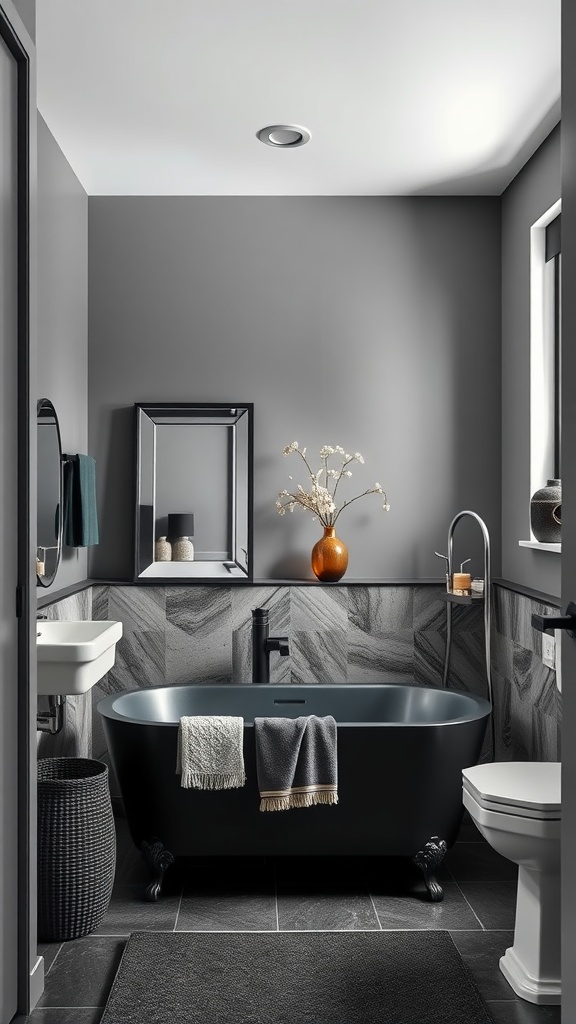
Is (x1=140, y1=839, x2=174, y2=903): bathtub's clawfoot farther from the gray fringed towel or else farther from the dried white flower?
the dried white flower

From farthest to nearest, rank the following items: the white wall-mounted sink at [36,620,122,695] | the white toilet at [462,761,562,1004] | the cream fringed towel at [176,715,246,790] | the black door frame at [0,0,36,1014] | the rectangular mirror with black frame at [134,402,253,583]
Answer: the rectangular mirror with black frame at [134,402,253,583] → the cream fringed towel at [176,715,246,790] → the white wall-mounted sink at [36,620,122,695] → the white toilet at [462,761,562,1004] → the black door frame at [0,0,36,1014]

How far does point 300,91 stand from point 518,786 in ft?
8.32

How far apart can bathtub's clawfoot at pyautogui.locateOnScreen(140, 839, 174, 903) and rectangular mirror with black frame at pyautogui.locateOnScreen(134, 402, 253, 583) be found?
1387 mm

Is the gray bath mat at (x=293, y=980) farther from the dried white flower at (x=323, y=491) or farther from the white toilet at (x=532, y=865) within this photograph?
the dried white flower at (x=323, y=491)

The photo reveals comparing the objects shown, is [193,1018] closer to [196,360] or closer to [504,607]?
[504,607]

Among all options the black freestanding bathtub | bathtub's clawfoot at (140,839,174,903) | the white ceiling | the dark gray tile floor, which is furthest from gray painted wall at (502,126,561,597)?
bathtub's clawfoot at (140,839,174,903)

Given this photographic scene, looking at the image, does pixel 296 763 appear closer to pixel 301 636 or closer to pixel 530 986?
pixel 530 986

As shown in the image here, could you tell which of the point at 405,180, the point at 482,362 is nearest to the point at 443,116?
the point at 405,180

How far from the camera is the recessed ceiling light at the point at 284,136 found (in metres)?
3.53

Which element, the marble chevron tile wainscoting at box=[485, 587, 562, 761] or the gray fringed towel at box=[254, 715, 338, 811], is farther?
the marble chevron tile wainscoting at box=[485, 587, 562, 761]

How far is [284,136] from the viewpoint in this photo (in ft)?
11.8

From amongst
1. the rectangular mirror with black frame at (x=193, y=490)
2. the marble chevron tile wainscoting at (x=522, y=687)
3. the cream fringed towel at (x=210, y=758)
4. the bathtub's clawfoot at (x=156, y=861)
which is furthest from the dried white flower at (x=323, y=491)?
the bathtub's clawfoot at (x=156, y=861)

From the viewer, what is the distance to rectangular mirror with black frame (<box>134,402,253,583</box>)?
13.7ft

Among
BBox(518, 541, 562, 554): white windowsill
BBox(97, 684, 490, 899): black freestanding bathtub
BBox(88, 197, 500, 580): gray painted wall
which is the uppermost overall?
BBox(88, 197, 500, 580): gray painted wall
